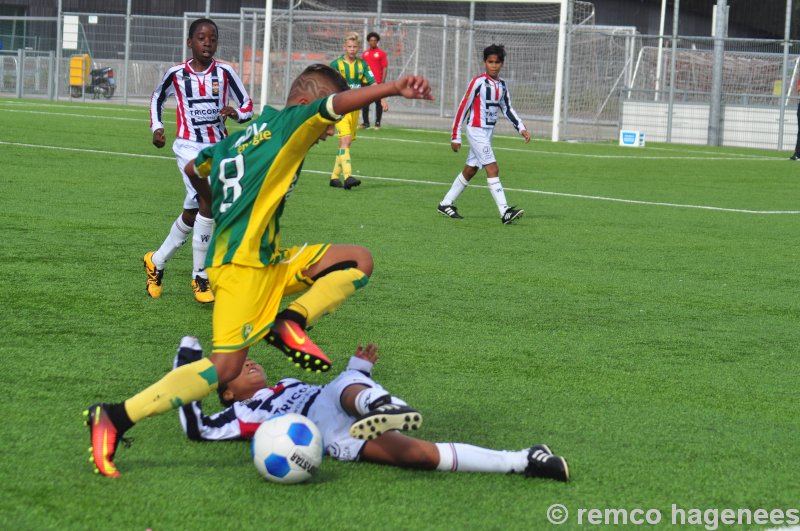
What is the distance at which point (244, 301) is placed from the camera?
15.0 feet

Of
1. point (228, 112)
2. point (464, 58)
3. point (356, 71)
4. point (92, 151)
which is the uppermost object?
point (464, 58)

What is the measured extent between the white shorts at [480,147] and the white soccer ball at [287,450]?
30.9ft

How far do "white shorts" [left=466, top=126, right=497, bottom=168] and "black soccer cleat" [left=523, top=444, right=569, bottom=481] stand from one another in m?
9.28

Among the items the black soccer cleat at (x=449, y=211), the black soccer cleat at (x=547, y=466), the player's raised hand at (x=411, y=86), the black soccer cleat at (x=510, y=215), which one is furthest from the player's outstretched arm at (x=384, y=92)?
the black soccer cleat at (x=449, y=211)

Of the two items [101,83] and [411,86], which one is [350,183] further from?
[101,83]

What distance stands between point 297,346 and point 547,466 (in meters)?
1.05

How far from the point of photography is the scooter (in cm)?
3753

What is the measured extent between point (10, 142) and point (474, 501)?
16.7 meters

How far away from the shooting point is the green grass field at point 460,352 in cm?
421

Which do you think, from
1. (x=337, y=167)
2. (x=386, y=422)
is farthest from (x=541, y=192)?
(x=386, y=422)

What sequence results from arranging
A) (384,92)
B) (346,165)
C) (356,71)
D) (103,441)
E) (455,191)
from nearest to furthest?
(384,92) < (103,441) < (455,191) < (346,165) < (356,71)

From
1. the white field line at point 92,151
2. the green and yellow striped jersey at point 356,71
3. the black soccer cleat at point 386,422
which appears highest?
the green and yellow striped jersey at point 356,71

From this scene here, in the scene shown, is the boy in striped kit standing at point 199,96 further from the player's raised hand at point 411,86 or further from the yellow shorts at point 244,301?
the player's raised hand at point 411,86

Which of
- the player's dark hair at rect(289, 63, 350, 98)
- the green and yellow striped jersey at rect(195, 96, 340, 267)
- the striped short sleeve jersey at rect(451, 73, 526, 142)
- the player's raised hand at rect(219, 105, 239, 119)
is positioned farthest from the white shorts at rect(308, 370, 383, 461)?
the striped short sleeve jersey at rect(451, 73, 526, 142)
